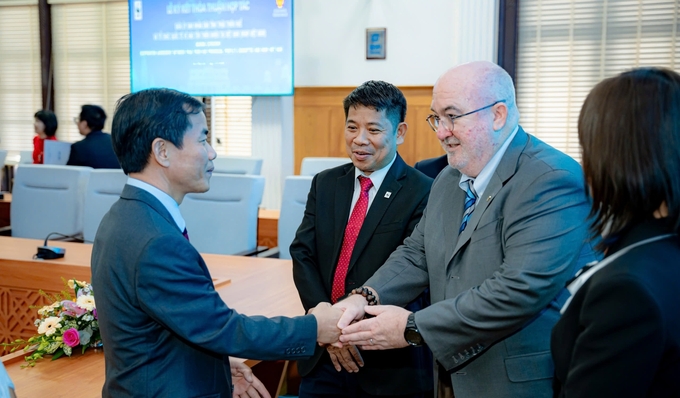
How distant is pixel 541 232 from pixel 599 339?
1.90 ft

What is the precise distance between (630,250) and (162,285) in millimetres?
942

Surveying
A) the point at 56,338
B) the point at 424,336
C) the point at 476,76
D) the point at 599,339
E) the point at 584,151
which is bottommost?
the point at 56,338

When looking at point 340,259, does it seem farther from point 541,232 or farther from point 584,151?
point 584,151

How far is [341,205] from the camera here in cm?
225

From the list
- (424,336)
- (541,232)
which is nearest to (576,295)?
(541,232)

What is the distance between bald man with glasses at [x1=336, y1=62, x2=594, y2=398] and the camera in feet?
5.17

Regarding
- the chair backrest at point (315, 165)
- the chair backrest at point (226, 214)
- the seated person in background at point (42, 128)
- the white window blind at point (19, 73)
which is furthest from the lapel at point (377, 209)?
the white window blind at point (19, 73)

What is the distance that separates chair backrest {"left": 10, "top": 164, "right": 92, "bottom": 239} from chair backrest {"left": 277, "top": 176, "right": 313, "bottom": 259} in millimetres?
1559

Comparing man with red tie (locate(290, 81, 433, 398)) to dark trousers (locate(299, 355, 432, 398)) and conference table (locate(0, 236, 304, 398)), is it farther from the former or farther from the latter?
conference table (locate(0, 236, 304, 398))

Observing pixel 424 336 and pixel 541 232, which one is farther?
pixel 424 336

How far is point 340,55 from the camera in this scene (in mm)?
7086

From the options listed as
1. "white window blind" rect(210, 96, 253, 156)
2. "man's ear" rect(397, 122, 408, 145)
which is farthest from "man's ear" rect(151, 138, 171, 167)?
"white window blind" rect(210, 96, 253, 156)

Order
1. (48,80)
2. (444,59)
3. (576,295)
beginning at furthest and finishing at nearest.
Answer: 1. (48,80)
2. (444,59)
3. (576,295)

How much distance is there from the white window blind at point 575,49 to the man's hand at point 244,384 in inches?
214
